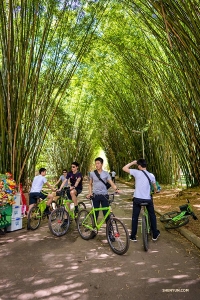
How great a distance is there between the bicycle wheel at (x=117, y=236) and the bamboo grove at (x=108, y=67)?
2273mm

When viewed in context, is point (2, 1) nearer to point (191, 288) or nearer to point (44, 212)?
point (44, 212)

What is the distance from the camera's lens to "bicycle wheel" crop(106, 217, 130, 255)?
9.89 feet

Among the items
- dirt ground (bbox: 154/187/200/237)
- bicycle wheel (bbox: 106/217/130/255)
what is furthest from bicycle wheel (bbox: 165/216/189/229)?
bicycle wheel (bbox: 106/217/130/255)

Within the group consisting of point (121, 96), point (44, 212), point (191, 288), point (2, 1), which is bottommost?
point (191, 288)

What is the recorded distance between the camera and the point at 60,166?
14.8 m

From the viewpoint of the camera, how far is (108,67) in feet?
31.0

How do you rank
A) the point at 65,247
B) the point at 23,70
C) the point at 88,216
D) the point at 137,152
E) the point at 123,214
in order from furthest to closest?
the point at 137,152 → the point at 123,214 → the point at 23,70 → the point at 88,216 → the point at 65,247

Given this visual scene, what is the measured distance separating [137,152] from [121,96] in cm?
265

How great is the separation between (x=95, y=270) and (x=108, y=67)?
8089mm

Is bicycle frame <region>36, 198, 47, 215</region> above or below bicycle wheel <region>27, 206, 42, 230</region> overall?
above

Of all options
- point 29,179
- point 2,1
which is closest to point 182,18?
point 2,1

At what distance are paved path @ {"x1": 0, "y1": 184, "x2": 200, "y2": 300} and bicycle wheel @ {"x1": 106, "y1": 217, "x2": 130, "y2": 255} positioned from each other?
0.28 feet

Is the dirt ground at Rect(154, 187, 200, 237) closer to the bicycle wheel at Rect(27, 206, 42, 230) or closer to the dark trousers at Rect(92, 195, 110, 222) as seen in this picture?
the dark trousers at Rect(92, 195, 110, 222)

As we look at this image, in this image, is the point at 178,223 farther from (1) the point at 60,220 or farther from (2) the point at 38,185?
(2) the point at 38,185
